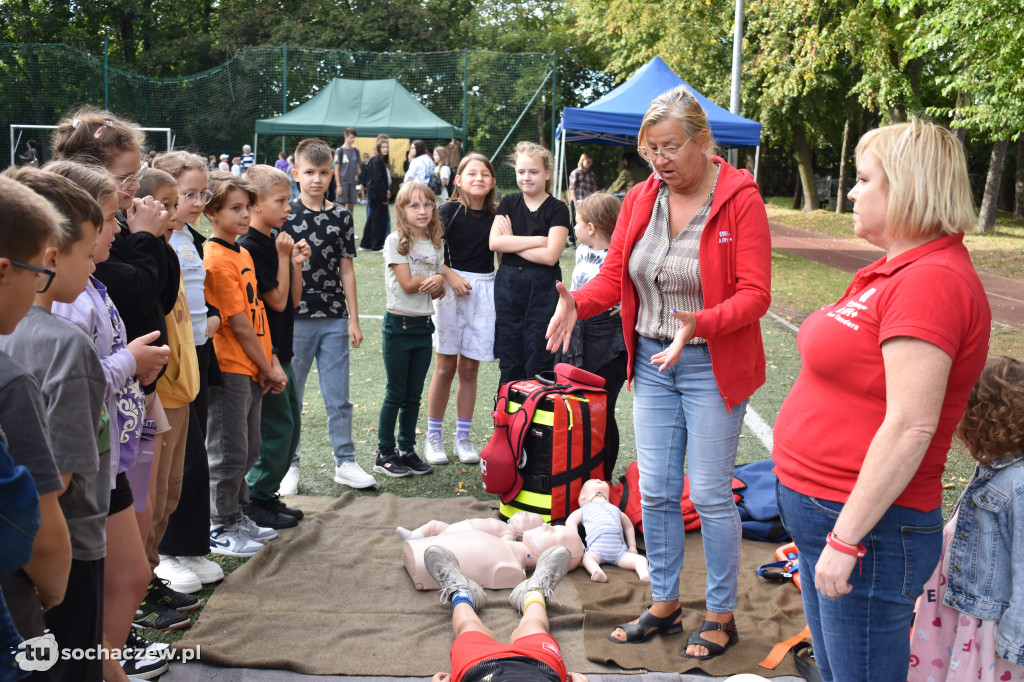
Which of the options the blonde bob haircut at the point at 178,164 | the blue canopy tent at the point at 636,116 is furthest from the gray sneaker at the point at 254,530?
the blue canopy tent at the point at 636,116

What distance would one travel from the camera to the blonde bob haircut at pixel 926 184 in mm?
1849

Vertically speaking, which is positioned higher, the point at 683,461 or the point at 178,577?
the point at 683,461

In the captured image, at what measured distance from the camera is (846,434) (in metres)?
1.95

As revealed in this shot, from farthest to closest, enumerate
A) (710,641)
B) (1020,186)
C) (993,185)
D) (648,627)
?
1. (1020,186)
2. (993,185)
3. (648,627)
4. (710,641)

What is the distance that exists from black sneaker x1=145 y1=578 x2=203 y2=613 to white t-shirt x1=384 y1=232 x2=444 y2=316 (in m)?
2.08

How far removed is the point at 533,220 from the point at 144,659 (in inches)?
120

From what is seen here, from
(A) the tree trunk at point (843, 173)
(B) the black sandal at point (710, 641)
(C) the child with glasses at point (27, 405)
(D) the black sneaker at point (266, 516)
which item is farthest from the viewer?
(A) the tree trunk at point (843, 173)

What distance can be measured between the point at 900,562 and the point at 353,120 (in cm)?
2168

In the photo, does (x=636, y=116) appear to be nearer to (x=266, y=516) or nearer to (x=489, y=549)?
(x=266, y=516)

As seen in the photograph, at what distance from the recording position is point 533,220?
4.92m

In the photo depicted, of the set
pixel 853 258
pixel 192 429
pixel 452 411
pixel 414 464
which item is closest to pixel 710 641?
pixel 192 429

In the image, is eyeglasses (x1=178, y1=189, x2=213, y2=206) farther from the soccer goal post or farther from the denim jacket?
the soccer goal post

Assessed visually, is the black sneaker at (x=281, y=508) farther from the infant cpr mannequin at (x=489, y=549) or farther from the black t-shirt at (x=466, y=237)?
the black t-shirt at (x=466, y=237)

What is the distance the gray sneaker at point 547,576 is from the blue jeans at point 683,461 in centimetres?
44
